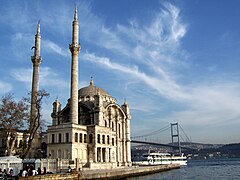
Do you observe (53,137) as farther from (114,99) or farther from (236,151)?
(236,151)

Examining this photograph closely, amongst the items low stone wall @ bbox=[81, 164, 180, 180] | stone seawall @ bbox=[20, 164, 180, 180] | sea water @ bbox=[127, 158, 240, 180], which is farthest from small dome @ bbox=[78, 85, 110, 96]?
sea water @ bbox=[127, 158, 240, 180]

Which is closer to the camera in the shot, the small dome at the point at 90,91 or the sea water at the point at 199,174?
the sea water at the point at 199,174

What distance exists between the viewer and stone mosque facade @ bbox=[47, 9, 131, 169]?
44.5m

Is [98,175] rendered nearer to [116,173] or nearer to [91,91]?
[116,173]

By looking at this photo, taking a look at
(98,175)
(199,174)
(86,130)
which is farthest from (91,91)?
(98,175)

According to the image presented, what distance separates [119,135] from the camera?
201 ft

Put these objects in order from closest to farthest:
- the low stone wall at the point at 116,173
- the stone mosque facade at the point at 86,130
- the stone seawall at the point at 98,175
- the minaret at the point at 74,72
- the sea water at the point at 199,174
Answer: the stone seawall at the point at 98,175 < the low stone wall at the point at 116,173 < the sea water at the point at 199,174 < the stone mosque facade at the point at 86,130 < the minaret at the point at 74,72

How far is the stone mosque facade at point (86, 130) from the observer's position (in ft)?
146

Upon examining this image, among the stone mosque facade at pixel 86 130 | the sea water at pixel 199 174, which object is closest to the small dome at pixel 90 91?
the stone mosque facade at pixel 86 130

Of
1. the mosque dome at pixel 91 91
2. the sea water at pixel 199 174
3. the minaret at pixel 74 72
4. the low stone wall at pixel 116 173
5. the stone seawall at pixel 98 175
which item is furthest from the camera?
the mosque dome at pixel 91 91

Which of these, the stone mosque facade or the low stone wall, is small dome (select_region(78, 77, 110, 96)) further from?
the low stone wall

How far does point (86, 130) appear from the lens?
156 ft

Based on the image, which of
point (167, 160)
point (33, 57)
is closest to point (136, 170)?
point (33, 57)

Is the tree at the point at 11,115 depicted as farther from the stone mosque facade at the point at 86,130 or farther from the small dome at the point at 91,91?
the small dome at the point at 91,91
